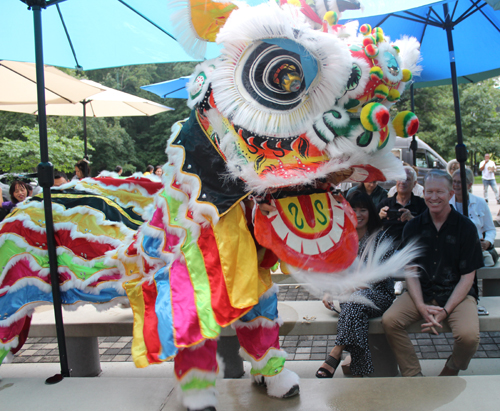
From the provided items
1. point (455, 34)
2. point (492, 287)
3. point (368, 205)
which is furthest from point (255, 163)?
point (455, 34)

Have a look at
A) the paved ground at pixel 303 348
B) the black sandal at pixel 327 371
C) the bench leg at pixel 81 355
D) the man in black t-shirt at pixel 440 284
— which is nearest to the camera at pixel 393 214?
the man in black t-shirt at pixel 440 284

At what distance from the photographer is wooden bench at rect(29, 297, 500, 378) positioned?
2.75 metres

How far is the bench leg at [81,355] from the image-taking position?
9.96ft

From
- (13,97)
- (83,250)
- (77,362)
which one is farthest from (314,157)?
(13,97)

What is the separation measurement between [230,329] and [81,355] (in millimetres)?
1187

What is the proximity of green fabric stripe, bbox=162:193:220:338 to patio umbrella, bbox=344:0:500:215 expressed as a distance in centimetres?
229

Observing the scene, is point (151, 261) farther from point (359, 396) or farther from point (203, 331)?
point (359, 396)

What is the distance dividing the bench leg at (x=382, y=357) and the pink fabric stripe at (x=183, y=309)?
61.2 inches

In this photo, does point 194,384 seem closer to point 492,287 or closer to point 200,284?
point 200,284

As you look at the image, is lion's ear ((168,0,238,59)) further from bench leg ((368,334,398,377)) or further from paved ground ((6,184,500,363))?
paved ground ((6,184,500,363))

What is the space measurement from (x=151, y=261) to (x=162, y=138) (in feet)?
65.7

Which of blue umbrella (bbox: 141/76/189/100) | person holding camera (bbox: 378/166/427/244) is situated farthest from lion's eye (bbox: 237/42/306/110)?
blue umbrella (bbox: 141/76/189/100)

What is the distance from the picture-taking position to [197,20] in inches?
75.3

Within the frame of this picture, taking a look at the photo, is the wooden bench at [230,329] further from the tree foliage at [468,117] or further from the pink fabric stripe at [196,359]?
the tree foliage at [468,117]
